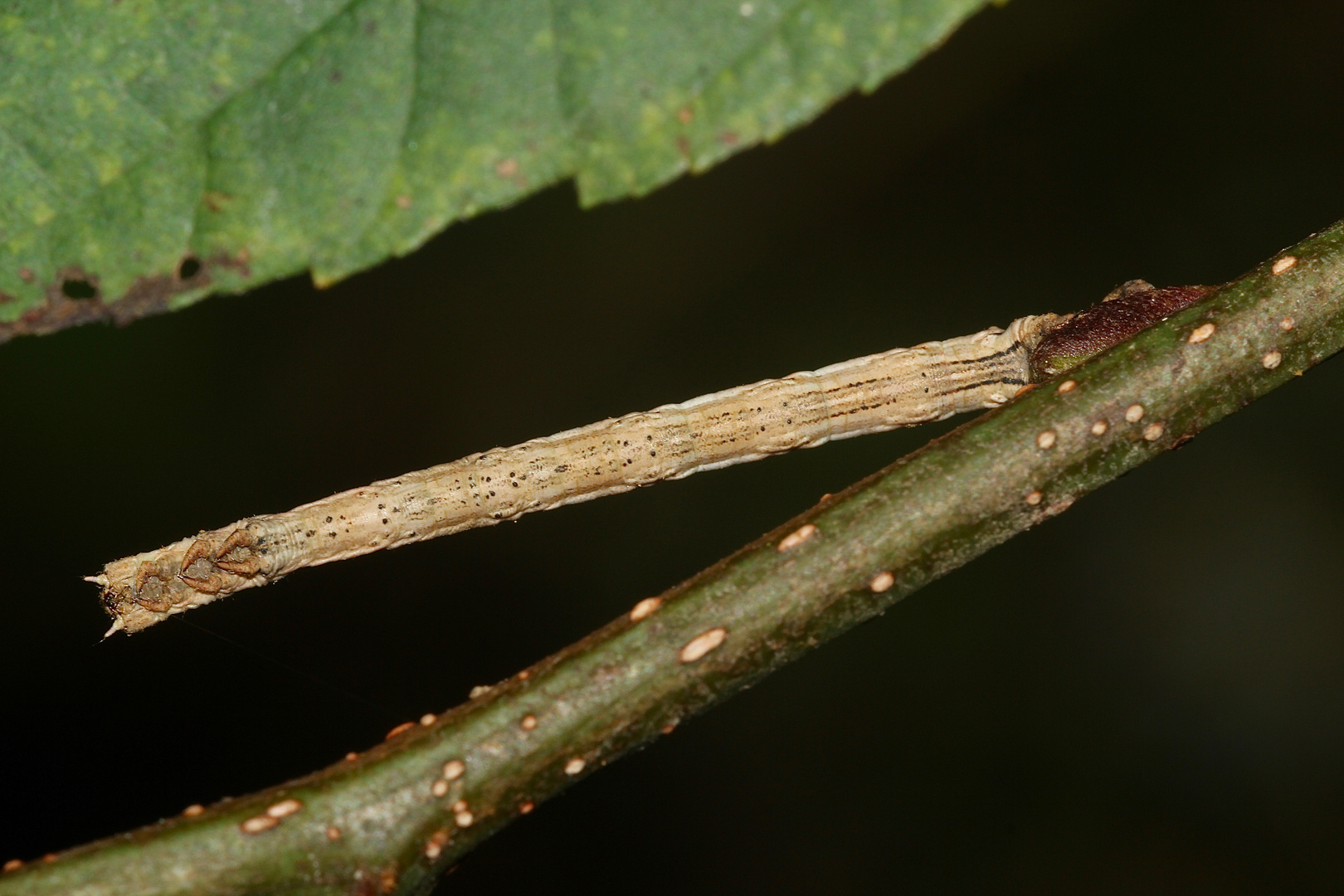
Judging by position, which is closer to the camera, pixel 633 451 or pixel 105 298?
pixel 105 298

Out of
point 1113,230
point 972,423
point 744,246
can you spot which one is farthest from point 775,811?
point 972,423

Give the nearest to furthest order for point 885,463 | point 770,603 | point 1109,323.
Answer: point 770,603
point 1109,323
point 885,463

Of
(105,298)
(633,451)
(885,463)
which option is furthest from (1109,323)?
(885,463)

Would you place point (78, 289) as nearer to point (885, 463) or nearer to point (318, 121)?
point (318, 121)

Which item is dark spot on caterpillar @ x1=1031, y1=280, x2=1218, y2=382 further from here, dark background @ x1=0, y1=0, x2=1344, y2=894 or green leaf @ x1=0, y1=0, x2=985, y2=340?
dark background @ x1=0, y1=0, x2=1344, y2=894

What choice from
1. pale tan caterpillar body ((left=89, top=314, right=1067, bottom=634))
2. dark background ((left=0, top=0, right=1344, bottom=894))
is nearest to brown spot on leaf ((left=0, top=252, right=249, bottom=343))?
pale tan caterpillar body ((left=89, top=314, right=1067, bottom=634))

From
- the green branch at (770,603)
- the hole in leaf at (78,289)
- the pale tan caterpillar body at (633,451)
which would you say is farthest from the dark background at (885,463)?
the hole in leaf at (78,289)
